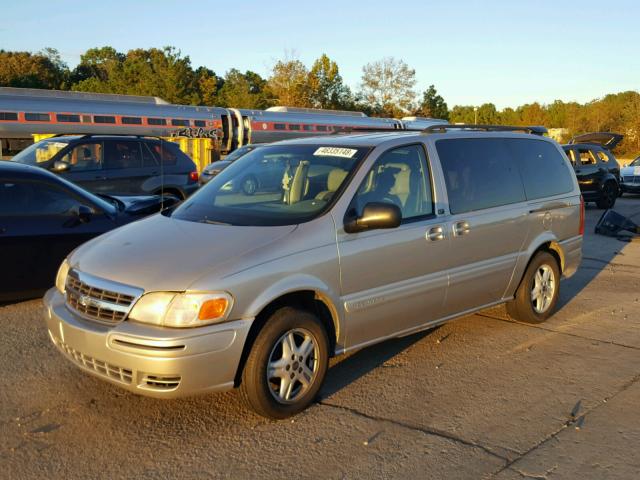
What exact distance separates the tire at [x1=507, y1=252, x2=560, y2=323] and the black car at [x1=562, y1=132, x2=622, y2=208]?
12.4 metres

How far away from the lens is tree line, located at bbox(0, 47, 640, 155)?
6053 centimetres

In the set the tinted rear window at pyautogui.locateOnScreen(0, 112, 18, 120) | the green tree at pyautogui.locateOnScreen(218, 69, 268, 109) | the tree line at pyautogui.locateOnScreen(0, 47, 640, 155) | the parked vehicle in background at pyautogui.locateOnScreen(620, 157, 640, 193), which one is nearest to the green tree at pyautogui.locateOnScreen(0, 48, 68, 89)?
the tree line at pyautogui.locateOnScreen(0, 47, 640, 155)

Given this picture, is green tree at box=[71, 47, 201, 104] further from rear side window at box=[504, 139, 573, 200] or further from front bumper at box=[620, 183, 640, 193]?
rear side window at box=[504, 139, 573, 200]

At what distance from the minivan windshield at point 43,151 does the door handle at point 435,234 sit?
802cm

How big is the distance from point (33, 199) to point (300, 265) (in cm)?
390

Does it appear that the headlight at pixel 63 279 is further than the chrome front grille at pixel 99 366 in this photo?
Yes

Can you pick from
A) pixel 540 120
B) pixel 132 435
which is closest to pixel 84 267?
pixel 132 435

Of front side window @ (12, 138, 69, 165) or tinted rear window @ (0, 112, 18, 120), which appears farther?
tinted rear window @ (0, 112, 18, 120)

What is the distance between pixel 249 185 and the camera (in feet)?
16.4

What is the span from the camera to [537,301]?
628 cm

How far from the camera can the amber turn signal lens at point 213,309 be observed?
11.9 ft

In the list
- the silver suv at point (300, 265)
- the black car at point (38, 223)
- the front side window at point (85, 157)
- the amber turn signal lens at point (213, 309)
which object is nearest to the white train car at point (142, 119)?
the front side window at point (85, 157)

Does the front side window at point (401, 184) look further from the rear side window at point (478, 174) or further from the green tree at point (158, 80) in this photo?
the green tree at point (158, 80)

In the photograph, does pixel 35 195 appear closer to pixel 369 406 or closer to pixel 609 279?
pixel 369 406
